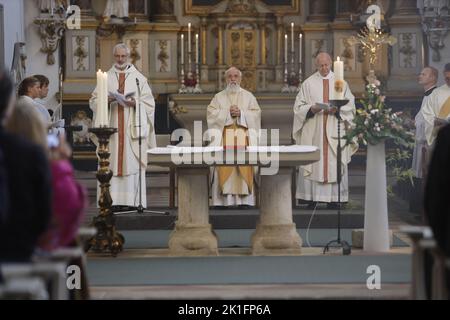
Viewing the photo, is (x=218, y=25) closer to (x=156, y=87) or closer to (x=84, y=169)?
(x=156, y=87)

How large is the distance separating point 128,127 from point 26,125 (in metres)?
8.29

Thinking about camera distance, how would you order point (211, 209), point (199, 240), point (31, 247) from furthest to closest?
point (211, 209), point (199, 240), point (31, 247)

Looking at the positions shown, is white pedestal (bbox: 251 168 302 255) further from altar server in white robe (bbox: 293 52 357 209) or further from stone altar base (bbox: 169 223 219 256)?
altar server in white robe (bbox: 293 52 357 209)

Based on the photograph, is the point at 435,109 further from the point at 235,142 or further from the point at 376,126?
the point at 376,126

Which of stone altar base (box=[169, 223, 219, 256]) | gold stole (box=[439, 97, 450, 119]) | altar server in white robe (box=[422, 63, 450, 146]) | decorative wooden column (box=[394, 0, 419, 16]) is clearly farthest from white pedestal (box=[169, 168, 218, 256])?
decorative wooden column (box=[394, 0, 419, 16])

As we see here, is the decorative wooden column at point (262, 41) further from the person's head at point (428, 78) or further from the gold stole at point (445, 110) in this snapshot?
the gold stole at point (445, 110)

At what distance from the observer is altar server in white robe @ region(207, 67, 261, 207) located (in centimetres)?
1323

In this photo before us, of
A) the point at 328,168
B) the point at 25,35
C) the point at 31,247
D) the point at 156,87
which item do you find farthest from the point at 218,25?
the point at 31,247

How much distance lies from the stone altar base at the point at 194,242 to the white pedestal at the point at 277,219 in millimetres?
408

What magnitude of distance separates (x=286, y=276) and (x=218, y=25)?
389 inches

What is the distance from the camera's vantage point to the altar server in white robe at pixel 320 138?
14141 mm

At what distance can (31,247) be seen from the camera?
17.2ft

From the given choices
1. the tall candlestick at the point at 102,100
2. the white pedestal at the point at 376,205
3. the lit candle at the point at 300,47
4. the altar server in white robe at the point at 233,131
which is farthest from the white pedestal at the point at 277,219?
the lit candle at the point at 300,47

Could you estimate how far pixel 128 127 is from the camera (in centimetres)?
1377
